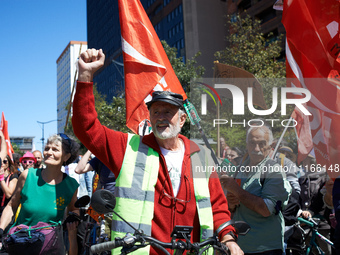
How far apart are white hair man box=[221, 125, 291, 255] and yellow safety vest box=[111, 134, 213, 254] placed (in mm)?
969

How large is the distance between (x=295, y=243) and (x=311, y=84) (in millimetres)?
2779

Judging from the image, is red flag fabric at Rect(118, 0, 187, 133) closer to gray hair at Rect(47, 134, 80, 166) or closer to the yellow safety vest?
gray hair at Rect(47, 134, 80, 166)

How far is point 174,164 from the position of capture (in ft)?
11.8

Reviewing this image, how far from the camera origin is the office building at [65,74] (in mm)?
138500

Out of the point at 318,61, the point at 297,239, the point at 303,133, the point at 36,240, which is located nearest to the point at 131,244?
the point at 36,240

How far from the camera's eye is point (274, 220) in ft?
14.9

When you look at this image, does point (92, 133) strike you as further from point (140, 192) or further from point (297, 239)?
point (297, 239)

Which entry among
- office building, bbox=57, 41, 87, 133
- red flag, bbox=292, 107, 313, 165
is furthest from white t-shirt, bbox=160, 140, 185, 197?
office building, bbox=57, 41, 87, 133

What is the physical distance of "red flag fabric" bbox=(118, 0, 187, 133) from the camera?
5.34 metres

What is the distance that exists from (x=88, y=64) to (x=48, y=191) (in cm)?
208

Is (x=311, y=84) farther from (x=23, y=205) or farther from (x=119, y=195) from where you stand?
(x=23, y=205)

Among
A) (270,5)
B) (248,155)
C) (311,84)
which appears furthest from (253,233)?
(270,5)

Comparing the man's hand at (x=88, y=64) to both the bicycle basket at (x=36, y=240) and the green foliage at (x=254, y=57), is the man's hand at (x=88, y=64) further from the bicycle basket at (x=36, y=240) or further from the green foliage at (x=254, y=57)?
the green foliage at (x=254, y=57)

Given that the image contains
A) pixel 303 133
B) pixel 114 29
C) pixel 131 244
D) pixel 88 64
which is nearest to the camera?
pixel 131 244
